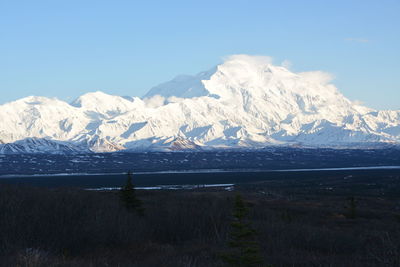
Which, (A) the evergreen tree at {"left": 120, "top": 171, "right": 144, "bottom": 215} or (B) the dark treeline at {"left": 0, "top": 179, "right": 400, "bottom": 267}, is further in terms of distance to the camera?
(A) the evergreen tree at {"left": 120, "top": 171, "right": 144, "bottom": 215}

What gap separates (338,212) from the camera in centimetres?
7275

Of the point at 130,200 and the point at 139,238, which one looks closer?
the point at 139,238

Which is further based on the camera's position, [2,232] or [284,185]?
[284,185]

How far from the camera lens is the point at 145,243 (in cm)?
3453

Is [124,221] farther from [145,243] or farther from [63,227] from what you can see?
[63,227]

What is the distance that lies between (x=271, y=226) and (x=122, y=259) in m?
19.4

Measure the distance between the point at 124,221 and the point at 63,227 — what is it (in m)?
5.49

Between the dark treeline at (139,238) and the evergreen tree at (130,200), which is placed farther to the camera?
the evergreen tree at (130,200)

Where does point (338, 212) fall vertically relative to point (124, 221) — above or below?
below

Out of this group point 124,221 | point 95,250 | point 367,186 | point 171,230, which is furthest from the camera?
point 367,186

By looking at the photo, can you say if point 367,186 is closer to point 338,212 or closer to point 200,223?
point 338,212

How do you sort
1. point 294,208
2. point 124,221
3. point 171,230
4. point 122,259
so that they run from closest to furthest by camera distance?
point 122,259 < point 124,221 < point 171,230 < point 294,208

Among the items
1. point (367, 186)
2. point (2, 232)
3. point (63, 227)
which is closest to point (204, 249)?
point (63, 227)

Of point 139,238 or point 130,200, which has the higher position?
point 130,200
